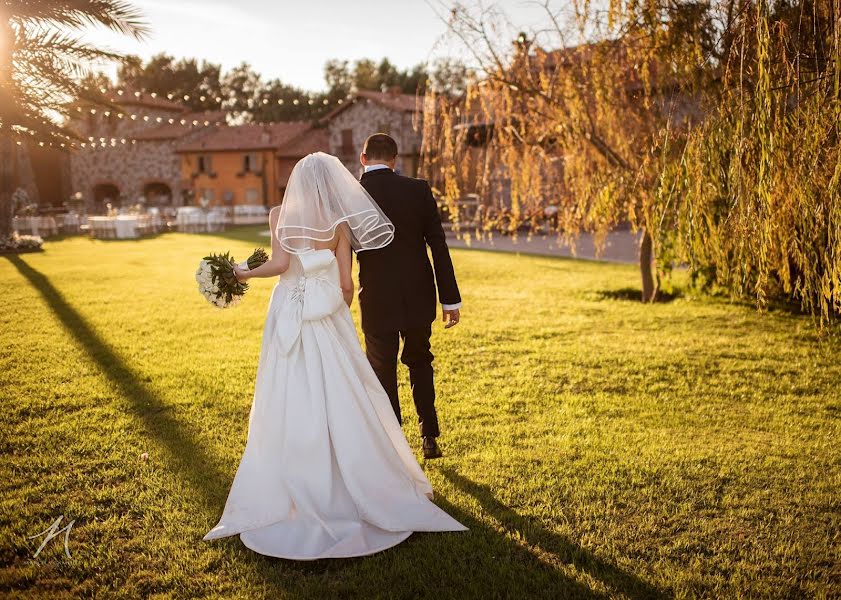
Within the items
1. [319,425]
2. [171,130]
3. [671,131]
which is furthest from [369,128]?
[319,425]

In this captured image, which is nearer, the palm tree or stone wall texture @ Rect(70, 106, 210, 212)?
the palm tree

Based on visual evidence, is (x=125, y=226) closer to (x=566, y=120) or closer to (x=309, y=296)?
(x=566, y=120)

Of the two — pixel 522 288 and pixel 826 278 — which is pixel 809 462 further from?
pixel 522 288

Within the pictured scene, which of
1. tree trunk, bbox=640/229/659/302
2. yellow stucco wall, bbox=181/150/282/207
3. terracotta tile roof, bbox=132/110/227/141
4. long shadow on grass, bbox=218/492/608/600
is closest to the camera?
long shadow on grass, bbox=218/492/608/600

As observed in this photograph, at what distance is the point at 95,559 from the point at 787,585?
10.2ft

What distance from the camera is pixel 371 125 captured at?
38281mm

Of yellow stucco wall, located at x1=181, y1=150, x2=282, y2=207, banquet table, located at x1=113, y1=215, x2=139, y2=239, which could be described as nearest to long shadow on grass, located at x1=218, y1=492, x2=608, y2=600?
banquet table, located at x1=113, y1=215, x2=139, y2=239

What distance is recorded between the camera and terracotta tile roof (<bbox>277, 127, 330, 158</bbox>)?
4135 cm

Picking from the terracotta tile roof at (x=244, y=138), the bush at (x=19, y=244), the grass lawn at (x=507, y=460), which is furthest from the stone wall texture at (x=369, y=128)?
the grass lawn at (x=507, y=460)

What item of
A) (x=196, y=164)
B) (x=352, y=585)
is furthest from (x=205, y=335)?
(x=196, y=164)

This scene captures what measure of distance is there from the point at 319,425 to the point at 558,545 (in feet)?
4.30

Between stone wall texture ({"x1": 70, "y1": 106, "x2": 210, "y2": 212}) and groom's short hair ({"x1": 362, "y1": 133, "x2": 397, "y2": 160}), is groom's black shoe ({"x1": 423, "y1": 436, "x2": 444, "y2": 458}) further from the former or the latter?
stone wall texture ({"x1": 70, "y1": 106, "x2": 210, "y2": 212})

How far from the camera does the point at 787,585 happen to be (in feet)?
9.20

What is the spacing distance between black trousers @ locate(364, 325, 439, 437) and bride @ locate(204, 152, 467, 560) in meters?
0.53
